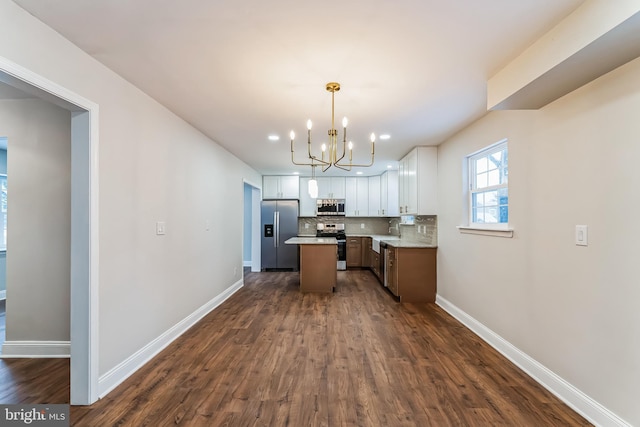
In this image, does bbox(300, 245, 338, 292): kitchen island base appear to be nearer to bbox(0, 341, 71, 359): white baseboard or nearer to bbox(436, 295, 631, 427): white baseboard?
bbox(436, 295, 631, 427): white baseboard

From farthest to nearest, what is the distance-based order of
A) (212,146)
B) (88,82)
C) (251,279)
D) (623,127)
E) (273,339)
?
(251,279), (212,146), (273,339), (88,82), (623,127)

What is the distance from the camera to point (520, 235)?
2658 millimetres

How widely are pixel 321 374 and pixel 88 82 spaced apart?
272 centimetres

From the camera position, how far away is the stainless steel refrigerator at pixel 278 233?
23.7 feet

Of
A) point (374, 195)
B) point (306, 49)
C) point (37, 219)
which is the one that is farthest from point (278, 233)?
point (306, 49)

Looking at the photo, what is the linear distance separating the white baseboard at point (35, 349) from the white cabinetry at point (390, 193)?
19.0ft

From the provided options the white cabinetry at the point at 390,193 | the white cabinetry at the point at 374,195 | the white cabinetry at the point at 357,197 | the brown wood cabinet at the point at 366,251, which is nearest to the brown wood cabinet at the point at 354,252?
the brown wood cabinet at the point at 366,251

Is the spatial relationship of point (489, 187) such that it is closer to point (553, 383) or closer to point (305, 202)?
point (553, 383)

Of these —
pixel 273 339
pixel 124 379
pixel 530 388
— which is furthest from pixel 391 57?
pixel 124 379

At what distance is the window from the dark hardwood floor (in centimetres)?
129

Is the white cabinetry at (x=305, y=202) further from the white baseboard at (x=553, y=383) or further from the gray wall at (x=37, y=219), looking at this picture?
the gray wall at (x=37, y=219)

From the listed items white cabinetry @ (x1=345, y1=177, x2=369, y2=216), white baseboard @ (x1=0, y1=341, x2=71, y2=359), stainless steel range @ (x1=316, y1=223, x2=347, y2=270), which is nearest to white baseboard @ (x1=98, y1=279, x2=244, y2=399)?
white baseboard @ (x1=0, y1=341, x2=71, y2=359)

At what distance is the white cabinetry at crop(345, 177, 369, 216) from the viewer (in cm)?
769

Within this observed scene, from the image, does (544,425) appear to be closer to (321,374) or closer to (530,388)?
(530,388)
